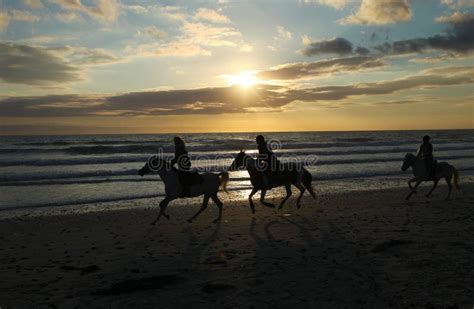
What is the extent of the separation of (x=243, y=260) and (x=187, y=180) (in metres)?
4.09

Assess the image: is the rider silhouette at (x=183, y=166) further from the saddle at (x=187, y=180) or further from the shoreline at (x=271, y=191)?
the shoreline at (x=271, y=191)

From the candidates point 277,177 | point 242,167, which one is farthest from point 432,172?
point 242,167

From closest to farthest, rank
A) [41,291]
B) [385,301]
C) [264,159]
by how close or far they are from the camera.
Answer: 1. [385,301]
2. [41,291]
3. [264,159]

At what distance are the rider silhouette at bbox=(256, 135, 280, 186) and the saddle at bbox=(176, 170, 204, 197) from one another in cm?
217

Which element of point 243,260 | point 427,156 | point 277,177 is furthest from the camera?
point 427,156

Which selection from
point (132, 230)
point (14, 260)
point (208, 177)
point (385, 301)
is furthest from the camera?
Answer: point (208, 177)

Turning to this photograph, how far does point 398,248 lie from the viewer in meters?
7.61

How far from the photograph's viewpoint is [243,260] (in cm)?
719

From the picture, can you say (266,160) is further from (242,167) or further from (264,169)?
(242,167)

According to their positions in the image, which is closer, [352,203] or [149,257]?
[149,257]

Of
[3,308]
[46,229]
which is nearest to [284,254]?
[3,308]

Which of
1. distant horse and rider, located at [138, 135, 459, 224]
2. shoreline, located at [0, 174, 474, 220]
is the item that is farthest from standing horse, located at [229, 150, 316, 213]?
shoreline, located at [0, 174, 474, 220]

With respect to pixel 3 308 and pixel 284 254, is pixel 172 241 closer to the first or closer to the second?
pixel 284 254

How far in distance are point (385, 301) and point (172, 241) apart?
16.4 ft
